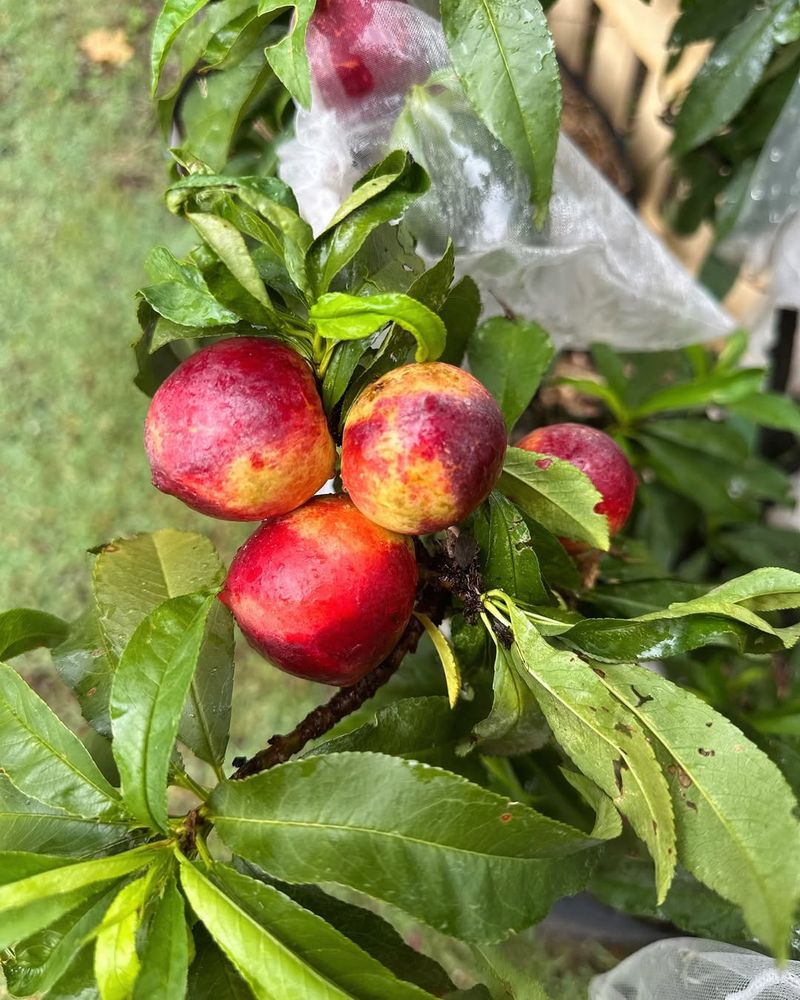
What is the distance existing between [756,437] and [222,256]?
121 cm

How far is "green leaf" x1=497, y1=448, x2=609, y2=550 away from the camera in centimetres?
60

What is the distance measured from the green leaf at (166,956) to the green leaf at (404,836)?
0.06 meters

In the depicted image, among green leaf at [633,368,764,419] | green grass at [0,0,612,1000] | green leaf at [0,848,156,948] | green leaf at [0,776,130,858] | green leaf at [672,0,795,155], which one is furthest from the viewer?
green grass at [0,0,612,1000]

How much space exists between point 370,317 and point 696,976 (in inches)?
26.3

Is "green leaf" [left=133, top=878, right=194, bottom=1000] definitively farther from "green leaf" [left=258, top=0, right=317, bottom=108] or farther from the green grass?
the green grass

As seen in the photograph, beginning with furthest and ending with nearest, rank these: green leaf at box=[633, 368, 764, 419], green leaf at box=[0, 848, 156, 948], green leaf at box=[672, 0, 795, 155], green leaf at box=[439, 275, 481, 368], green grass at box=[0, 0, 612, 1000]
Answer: green grass at box=[0, 0, 612, 1000]
green leaf at box=[633, 368, 764, 419]
green leaf at box=[672, 0, 795, 155]
green leaf at box=[439, 275, 481, 368]
green leaf at box=[0, 848, 156, 948]

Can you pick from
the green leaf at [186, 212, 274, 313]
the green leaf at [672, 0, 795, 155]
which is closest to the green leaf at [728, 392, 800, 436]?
the green leaf at [672, 0, 795, 155]

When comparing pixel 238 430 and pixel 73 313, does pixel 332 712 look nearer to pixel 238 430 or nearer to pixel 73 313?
pixel 238 430

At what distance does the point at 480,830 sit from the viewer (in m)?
0.52

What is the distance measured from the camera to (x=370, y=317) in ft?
1.63

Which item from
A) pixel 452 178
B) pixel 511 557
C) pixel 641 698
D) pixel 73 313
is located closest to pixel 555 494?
pixel 511 557

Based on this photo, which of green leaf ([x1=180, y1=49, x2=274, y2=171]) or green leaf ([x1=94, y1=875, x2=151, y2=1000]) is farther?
green leaf ([x1=180, y1=49, x2=274, y2=171])

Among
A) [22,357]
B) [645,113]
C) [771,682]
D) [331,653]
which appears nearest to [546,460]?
[331,653]

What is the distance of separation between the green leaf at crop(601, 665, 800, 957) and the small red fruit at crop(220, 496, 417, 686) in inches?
6.8
